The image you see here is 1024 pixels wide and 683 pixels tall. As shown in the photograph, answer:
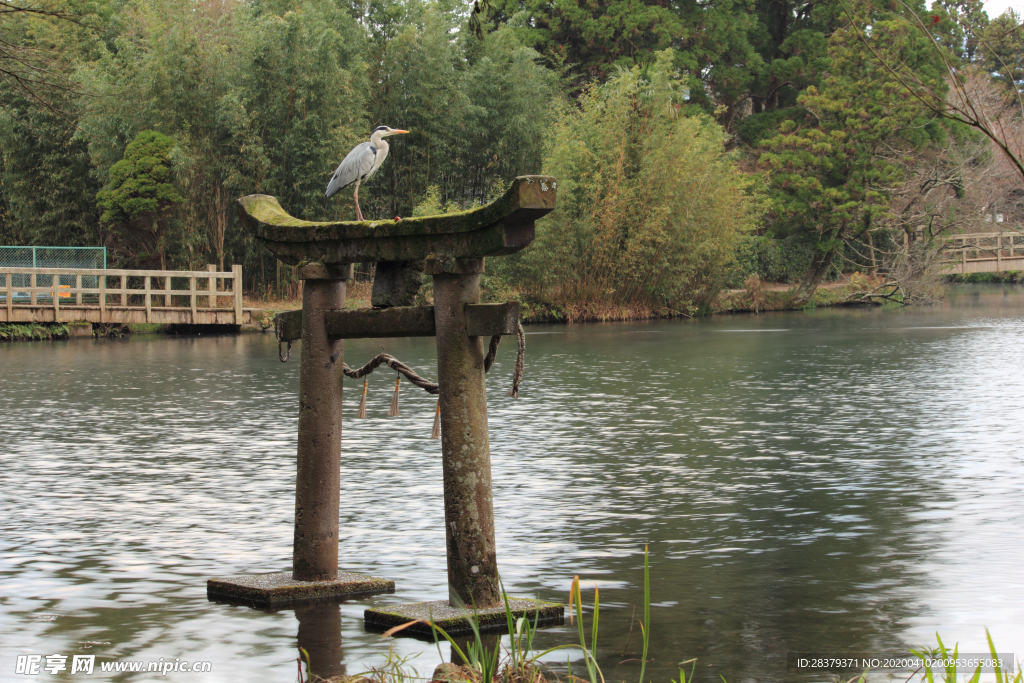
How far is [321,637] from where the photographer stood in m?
6.12

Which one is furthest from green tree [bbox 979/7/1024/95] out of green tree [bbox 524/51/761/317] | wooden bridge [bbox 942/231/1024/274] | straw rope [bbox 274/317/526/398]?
wooden bridge [bbox 942/231/1024/274]

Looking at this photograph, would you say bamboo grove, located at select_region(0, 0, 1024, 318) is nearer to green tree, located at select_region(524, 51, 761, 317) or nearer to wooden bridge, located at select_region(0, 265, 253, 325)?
green tree, located at select_region(524, 51, 761, 317)

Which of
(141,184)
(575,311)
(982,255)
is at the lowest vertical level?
(575,311)

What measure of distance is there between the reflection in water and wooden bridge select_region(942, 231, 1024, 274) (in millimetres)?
41151

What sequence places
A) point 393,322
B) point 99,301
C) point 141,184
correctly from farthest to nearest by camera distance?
1. point 141,184
2. point 99,301
3. point 393,322

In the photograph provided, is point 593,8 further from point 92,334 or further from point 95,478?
point 95,478

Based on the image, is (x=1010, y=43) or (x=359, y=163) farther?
(x=359, y=163)

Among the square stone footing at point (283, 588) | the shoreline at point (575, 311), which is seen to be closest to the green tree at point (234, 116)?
the shoreline at point (575, 311)

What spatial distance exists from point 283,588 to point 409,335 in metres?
1.67

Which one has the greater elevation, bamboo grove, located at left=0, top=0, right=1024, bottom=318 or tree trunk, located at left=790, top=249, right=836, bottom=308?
bamboo grove, located at left=0, top=0, right=1024, bottom=318

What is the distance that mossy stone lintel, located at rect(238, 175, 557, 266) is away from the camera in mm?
5730

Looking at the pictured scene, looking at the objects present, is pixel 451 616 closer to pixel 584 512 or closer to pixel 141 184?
pixel 584 512

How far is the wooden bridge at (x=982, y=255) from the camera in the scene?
45.4 metres

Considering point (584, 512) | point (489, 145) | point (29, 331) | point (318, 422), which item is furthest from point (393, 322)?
point (489, 145)
